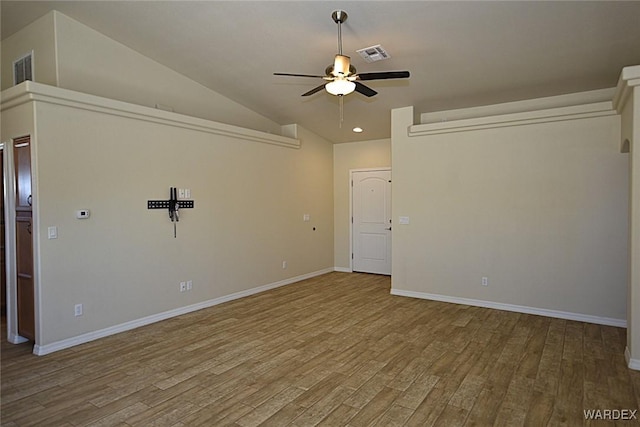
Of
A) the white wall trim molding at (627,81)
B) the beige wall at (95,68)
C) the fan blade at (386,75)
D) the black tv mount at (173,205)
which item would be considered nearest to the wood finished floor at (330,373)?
the black tv mount at (173,205)

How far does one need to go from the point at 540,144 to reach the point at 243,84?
13.8ft

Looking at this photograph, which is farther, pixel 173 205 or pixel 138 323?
pixel 173 205

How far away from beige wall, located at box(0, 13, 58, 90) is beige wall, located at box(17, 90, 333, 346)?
620 millimetres

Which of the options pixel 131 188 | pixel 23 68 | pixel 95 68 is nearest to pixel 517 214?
pixel 131 188

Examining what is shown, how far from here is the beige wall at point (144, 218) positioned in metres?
3.88

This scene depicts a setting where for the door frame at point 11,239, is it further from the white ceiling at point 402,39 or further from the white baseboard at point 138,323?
the white ceiling at point 402,39

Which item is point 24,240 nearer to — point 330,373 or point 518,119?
point 330,373

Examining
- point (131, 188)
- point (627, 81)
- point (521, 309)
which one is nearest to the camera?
point (627, 81)

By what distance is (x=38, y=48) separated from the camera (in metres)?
4.20

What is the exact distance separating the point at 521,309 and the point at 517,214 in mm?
1306

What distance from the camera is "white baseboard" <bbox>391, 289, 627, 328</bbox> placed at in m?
4.57

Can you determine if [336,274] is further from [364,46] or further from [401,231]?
[364,46]

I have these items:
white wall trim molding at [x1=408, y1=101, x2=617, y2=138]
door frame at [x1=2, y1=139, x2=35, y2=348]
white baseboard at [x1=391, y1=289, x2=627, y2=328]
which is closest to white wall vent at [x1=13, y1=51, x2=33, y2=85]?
door frame at [x1=2, y1=139, x2=35, y2=348]

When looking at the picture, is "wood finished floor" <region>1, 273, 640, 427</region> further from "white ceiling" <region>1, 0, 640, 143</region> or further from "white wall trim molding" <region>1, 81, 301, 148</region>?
"white ceiling" <region>1, 0, 640, 143</region>
